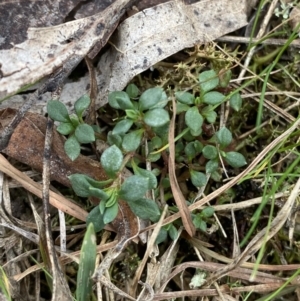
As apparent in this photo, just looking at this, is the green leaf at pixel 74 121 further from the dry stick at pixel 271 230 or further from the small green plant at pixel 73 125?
the dry stick at pixel 271 230

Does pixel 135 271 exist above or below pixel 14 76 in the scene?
below

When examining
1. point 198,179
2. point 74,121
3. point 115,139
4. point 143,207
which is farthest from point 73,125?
point 198,179

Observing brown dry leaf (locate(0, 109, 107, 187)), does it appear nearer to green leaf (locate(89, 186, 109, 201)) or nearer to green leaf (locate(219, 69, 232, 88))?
green leaf (locate(89, 186, 109, 201))

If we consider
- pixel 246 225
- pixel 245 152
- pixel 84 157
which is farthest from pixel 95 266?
pixel 245 152

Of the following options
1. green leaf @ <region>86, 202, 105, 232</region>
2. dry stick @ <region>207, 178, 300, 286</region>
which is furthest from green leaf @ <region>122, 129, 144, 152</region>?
dry stick @ <region>207, 178, 300, 286</region>

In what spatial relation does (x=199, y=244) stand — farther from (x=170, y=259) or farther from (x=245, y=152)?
(x=245, y=152)

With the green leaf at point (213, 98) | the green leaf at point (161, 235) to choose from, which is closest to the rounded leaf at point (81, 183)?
the green leaf at point (161, 235)

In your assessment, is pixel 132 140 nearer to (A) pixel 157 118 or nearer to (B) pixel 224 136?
(A) pixel 157 118
